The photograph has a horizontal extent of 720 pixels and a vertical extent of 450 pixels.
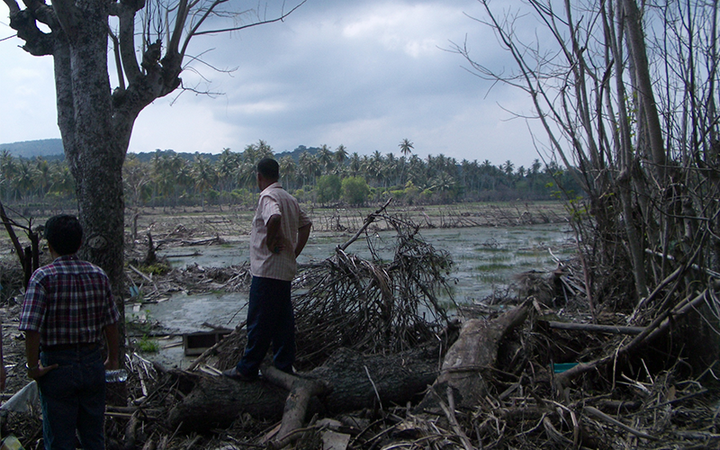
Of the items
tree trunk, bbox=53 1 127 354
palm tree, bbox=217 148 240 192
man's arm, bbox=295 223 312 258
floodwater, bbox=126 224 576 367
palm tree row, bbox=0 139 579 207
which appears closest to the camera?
man's arm, bbox=295 223 312 258

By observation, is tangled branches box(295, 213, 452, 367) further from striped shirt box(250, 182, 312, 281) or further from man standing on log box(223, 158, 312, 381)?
striped shirt box(250, 182, 312, 281)

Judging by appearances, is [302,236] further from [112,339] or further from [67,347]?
[67,347]

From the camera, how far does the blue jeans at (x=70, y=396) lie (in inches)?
102

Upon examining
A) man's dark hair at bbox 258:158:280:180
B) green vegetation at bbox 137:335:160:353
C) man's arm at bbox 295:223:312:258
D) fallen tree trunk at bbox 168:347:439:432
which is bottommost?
green vegetation at bbox 137:335:160:353

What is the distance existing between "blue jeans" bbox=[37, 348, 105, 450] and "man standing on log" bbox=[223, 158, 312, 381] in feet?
3.16

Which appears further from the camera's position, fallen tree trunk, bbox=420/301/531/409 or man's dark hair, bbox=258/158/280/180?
man's dark hair, bbox=258/158/280/180

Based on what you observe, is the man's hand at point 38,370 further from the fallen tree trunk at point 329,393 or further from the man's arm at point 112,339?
the fallen tree trunk at point 329,393

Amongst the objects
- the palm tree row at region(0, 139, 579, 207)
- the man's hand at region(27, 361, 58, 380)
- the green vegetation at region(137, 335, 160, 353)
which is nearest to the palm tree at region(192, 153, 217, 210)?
the palm tree row at region(0, 139, 579, 207)

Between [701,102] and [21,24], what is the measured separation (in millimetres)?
6103

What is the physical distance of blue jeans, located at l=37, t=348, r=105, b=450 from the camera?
102 inches

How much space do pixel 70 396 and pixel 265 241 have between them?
148 centimetres

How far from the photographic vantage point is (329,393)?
344 cm

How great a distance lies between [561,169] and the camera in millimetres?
5250

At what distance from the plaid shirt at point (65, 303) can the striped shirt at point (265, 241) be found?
1.00 metres
